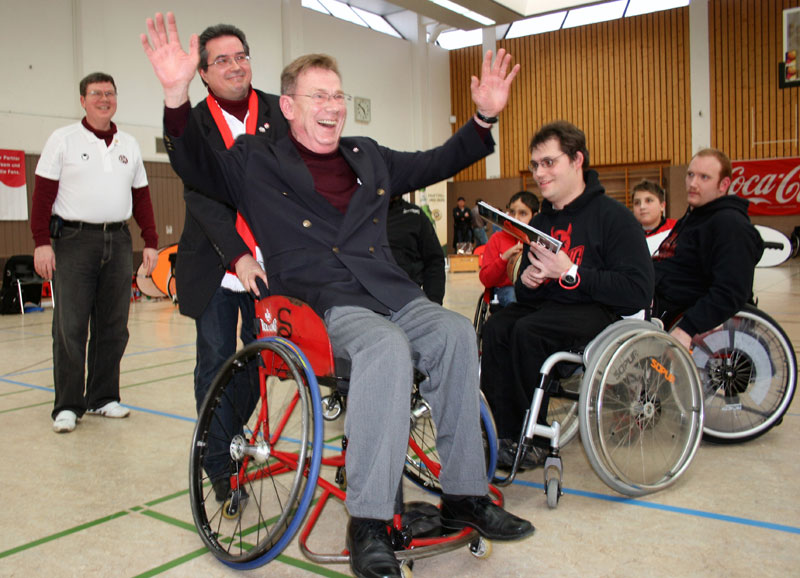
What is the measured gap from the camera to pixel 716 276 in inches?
91.7

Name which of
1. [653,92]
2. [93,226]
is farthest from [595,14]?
[93,226]

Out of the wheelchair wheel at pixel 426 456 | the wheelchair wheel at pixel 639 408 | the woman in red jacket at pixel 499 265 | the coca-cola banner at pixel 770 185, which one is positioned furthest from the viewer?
the coca-cola banner at pixel 770 185

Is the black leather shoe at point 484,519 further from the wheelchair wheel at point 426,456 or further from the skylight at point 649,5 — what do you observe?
the skylight at point 649,5

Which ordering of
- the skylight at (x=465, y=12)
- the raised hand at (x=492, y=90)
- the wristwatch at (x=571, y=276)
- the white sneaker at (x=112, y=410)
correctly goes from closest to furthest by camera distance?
the raised hand at (x=492, y=90), the wristwatch at (x=571, y=276), the white sneaker at (x=112, y=410), the skylight at (x=465, y=12)

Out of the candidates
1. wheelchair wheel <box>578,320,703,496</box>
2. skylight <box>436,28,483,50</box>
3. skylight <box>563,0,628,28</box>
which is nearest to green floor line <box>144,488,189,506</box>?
wheelchair wheel <box>578,320,703,496</box>

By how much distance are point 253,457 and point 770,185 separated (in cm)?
1478

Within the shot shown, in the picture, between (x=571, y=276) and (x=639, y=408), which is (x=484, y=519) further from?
(x=571, y=276)

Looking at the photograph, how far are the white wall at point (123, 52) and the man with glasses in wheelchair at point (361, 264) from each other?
29.8 ft

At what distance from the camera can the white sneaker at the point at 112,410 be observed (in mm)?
3010

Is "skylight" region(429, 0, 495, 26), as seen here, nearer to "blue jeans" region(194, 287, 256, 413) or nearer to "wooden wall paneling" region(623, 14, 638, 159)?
"wooden wall paneling" region(623, 14, 638, 159)

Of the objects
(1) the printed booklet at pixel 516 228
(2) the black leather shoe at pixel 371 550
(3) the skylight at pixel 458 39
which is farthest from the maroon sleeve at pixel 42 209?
(3) the skylight at pixel 458 39

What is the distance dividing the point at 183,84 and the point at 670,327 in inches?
73.8

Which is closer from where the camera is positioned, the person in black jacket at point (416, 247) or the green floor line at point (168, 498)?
the green floor line at point (168, 498)

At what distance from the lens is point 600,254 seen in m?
2.17
